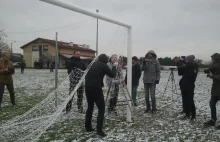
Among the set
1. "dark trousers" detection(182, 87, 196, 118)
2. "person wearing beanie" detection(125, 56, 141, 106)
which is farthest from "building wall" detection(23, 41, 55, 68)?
"dark trousers" detection(182, 87, 196, 118)

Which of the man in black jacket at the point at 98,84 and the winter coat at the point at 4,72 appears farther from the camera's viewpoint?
the winter coat at the point at 4,72

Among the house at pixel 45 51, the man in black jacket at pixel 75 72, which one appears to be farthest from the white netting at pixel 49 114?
the house at pixel 45 51

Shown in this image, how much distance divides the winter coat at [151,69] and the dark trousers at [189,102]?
1033mm

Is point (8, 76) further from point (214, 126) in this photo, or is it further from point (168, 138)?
point (214, 126)

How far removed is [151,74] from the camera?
287 inches

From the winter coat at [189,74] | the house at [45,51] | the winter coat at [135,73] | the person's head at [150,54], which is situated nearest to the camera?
the winter coat at [189,74]

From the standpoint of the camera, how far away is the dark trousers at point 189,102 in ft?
21.1

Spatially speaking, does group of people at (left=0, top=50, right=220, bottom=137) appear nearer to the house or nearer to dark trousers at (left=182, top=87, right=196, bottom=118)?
dark trousers at (left=182, top=87, right=196, bottom=118)

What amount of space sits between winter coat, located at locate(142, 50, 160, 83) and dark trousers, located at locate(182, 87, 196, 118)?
1.03m

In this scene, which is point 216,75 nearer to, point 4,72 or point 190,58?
point 190,58

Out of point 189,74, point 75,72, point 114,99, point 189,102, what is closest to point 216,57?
point 189,74

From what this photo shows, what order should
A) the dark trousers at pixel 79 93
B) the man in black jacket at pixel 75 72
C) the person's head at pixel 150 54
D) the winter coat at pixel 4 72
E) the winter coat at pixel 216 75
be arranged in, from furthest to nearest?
the winter coat at pixel 4 72 → the person's head at pixel 150 54 → the dark trousers at pixel 79 93 → the man in black jacket at pixel 75 72 → the winter coat at pixel 216 75

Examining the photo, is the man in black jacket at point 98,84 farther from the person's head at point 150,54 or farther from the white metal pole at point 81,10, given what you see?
the person's head at point 150,54

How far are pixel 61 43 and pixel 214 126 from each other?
46.9 metres
